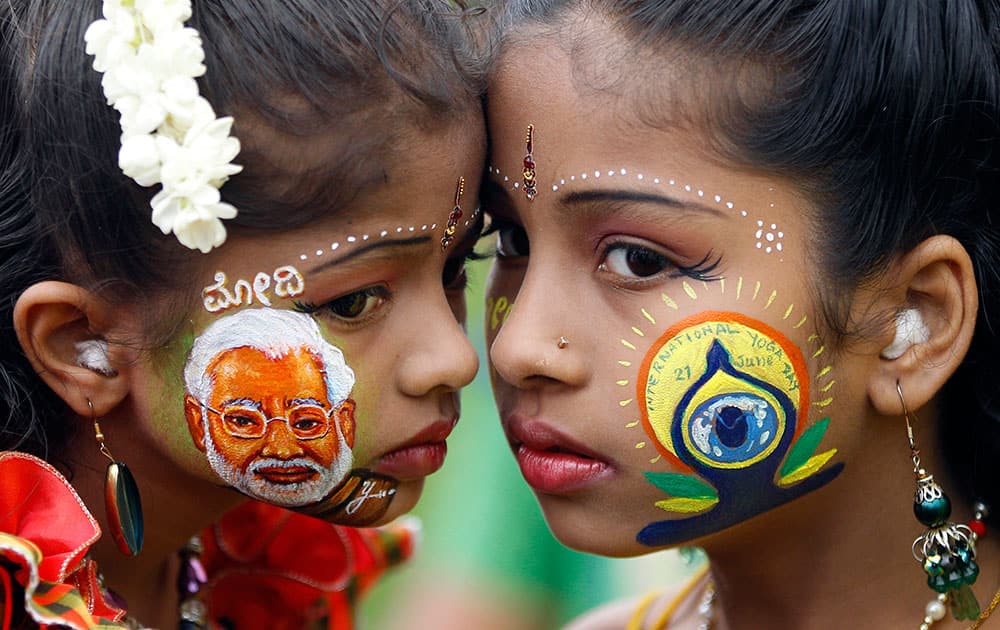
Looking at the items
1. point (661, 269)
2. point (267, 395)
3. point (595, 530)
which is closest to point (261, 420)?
point (267, 395)

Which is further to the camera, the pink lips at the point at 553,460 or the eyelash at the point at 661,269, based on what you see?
the pink lips at the point at 553,460

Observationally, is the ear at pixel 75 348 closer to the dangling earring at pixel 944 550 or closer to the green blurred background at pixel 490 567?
the dangling earring at pixel 944 550

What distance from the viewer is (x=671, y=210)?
2.21 meters

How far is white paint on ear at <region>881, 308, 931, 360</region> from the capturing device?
2.27 m

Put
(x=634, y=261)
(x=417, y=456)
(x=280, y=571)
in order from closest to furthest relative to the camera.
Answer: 1. (x=634, y=261)
2. (x=417, y=456)
3. (x=280, y=571)

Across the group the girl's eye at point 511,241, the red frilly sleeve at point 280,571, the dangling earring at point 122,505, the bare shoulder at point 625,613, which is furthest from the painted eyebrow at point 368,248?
the bare shoulder at point 625,613

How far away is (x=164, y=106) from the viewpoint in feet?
6.69

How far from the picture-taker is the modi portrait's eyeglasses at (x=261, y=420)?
7.27ft

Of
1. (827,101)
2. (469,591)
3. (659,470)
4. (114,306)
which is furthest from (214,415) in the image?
(469,591)

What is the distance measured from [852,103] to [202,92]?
3.69 feet

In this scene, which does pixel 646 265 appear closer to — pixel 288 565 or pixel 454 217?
pixel 454 217

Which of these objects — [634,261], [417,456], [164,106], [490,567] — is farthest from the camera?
[490,567]

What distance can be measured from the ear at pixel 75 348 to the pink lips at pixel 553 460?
0.76 metres

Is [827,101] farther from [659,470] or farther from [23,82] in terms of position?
[23,82]
